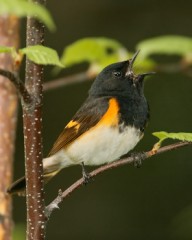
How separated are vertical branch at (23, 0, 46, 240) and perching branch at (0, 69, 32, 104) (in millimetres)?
25

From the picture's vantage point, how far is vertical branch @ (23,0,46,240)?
5.99 ft

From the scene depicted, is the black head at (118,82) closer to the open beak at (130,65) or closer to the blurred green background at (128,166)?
the open beak at (130,65)

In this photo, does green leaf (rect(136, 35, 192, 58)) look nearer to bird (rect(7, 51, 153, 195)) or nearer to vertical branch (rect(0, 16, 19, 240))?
bird (rect(7, 51, 153, 195))

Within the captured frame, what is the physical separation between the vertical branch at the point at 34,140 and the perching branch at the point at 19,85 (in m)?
0.03

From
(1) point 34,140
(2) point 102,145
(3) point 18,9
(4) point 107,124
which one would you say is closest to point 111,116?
(4) point 107,124

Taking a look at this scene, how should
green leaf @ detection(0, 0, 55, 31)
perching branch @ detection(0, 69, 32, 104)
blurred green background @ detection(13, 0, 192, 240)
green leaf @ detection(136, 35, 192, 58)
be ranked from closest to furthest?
green leaf @ detection(0, 0, 55, 31) → perching branch @ detection(0, 69, 32, 104) → green leaf @ detection(136, 35, 192, 58) → blurred green background @ detection(13, 0, 192, 240)

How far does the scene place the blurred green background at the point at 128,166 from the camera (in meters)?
6.14

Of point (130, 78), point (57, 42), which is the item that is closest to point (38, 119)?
point (130, 78)

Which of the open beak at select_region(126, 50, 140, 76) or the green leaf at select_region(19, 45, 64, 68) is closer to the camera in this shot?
the green leaf at select_region(19, 45, 64, 68)

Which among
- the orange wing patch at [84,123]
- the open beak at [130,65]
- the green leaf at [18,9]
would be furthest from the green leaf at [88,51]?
the green leaf at [18,9]

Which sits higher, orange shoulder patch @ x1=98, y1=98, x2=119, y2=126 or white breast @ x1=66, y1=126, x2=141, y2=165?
orange shoulder patch @ x1=98, y1=98, x2=119, y2=126

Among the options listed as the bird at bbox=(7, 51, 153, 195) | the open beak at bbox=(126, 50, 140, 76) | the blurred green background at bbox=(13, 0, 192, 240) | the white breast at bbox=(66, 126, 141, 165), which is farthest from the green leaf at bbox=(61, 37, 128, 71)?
the blurred green background at bbox=(13, 0, 192, 240)

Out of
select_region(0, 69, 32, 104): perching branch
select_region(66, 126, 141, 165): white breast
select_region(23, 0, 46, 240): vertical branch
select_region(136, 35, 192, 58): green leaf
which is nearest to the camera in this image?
select_region(0, 69, 32, 104): perching branch

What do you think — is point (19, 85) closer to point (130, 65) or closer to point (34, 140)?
point (34, 140)
